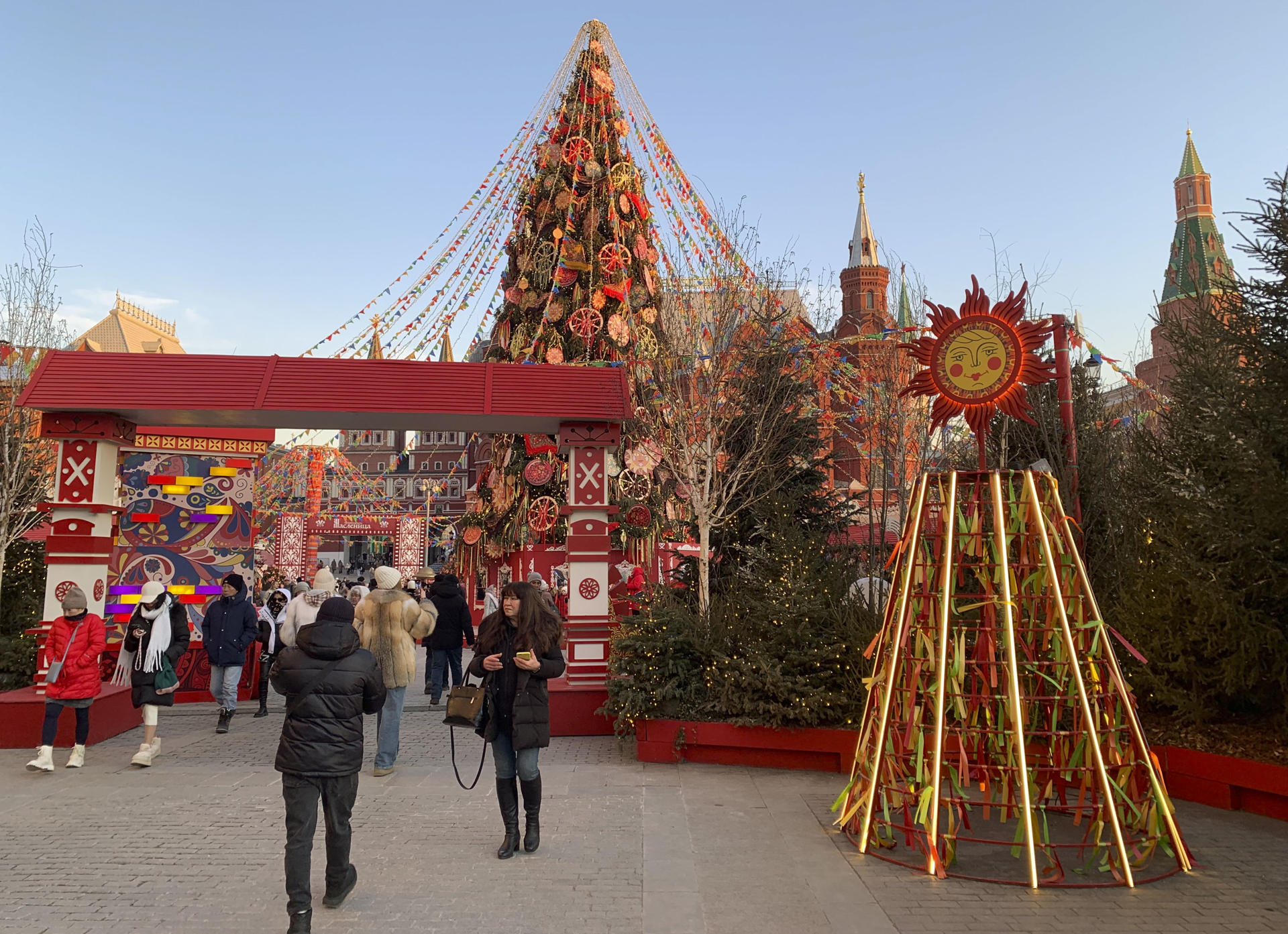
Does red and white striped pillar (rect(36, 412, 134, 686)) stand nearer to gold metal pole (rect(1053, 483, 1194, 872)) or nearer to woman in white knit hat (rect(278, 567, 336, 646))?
woman in white knit hat (rect(278, 567, 336, 646))

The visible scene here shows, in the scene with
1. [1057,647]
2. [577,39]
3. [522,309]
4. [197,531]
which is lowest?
[1057,647]

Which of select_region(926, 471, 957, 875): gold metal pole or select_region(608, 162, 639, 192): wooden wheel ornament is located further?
select_region(608, 162, 639, 192): wooden wheel ornament

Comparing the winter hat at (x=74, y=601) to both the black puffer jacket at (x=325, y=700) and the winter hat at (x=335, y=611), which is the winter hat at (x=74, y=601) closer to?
the black puffer jacket at (x=325, y=700)

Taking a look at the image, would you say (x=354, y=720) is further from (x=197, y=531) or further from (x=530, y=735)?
(x=197, y=531)

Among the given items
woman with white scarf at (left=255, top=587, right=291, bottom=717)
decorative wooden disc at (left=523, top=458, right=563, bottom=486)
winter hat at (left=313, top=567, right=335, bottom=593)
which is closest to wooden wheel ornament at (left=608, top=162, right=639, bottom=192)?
decorative wooden disc at (left=523, top=458, right=563, bottom=486)

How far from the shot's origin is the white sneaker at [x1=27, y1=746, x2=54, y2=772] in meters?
8.12

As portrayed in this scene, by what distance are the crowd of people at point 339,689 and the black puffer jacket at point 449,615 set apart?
8.17ft

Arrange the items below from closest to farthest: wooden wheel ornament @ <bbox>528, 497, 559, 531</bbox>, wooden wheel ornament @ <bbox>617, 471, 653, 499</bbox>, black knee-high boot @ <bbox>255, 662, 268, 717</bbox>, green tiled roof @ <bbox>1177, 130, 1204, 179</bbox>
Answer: black knee-high boot @ <bbox>255, 662, 268, 717</bbox> < wooden wheel ornament @ <bbox>617, 471, 653, 499</bbox> < wooden wheel ornament @ <bbox>528, 497, 559, 531</bbox> < green tiled roof @ <bbox>1177, 130, 1204, 179</bbox>

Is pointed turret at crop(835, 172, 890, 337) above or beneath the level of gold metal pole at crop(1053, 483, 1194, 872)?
above

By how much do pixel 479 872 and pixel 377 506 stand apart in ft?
122

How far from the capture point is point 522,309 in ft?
65.4

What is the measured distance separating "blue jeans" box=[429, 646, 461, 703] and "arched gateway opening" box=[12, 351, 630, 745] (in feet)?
8.42

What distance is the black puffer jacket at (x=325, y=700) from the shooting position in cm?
474

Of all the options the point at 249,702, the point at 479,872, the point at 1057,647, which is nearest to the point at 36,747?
the point at 249,702
